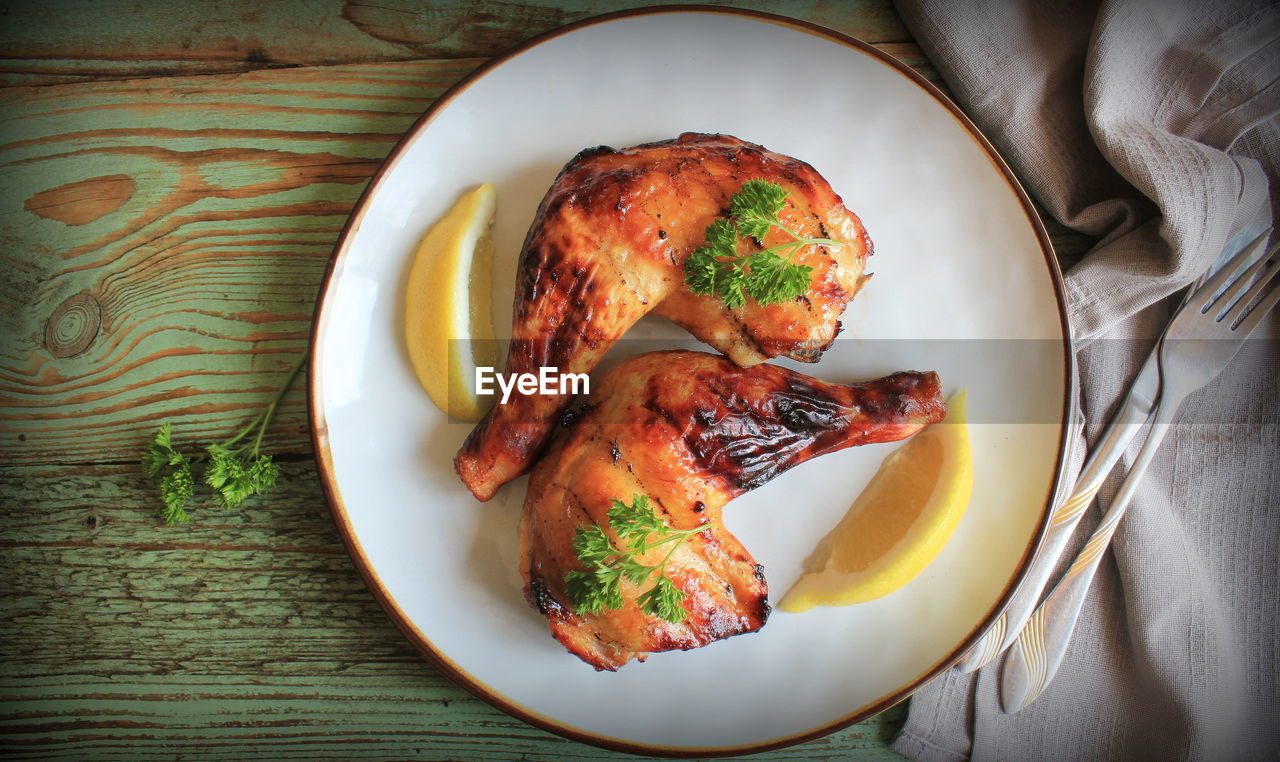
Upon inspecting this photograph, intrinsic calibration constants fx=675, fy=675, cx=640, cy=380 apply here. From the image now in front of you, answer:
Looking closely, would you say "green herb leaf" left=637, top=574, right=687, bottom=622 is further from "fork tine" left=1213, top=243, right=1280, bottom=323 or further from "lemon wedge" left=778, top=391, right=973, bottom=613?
"fork tine" left=1213, top=243, right=1280, bottom=323

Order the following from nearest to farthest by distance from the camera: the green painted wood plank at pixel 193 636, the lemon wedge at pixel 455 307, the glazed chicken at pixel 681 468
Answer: the glazed chicken at pixel 681 468 < the lemon wedge at pixel 455 307 < the green painted wood plank at pixel 193 636

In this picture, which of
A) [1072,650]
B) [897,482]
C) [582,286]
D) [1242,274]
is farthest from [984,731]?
[582,286]

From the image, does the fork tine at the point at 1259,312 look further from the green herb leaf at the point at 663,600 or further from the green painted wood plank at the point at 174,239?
the green painted wood plank at the point at 174,239

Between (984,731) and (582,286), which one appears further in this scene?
(984,731)

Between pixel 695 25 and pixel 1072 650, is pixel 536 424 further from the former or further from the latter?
pixel 1072 650

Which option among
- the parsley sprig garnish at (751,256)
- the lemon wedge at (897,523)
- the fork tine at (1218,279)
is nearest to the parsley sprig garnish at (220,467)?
the parsley sprig garnish at (751,256)

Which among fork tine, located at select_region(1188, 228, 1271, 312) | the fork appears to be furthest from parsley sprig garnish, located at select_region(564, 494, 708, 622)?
fork tine, located at select_region(1188, 228, 1271, 312)
